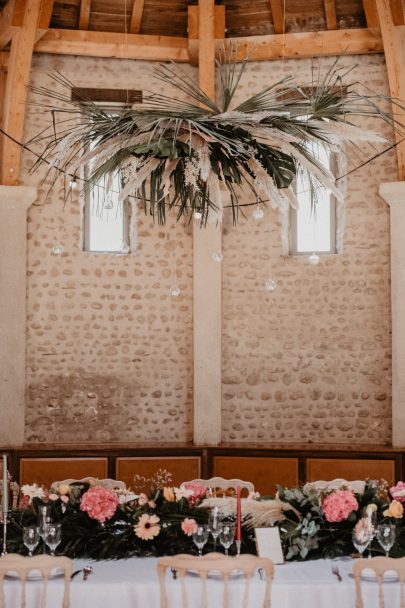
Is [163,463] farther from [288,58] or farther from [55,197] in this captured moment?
[288,58]

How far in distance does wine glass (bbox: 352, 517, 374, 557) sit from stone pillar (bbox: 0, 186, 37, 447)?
4.96 metres

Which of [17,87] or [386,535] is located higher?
[17,87]

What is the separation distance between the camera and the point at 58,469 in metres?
8.27

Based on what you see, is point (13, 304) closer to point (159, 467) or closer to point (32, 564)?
point (159, 467)

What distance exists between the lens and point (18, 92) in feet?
27.3

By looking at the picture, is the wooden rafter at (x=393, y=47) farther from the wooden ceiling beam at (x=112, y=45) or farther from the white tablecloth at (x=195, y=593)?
the white tablecloth at (x=195, y=593)

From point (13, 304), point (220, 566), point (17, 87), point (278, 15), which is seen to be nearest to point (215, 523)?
point (220, 566)

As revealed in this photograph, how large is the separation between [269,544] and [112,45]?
6089 millimetres

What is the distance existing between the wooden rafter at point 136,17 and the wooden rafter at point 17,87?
1.01 m

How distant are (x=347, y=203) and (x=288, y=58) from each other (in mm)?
1642

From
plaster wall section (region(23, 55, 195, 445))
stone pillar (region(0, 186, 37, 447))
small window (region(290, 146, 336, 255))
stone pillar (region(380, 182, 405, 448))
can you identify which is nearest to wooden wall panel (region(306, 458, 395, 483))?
stone pillar (region(380, 182, 405, 448))

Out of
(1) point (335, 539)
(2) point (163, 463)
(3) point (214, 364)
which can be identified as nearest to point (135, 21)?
(3) point (214, 364)

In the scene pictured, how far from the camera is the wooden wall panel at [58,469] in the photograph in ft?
27.0

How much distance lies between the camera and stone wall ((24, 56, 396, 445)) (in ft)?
28.5
